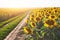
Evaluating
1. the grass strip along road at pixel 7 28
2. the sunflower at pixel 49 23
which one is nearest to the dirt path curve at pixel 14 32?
the grass strip along road at pixel 7 28

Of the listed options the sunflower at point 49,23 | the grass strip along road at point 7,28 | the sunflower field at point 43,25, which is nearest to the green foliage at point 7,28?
the grass strip along road at point 7,28

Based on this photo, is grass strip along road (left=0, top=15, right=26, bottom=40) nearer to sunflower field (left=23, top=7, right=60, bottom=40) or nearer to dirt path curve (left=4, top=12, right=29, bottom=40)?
dirt path curve (left=4, top=12, right=29, bottom=40)

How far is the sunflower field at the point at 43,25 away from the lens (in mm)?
2244

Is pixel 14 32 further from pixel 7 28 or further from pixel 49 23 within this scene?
pixel 49 23

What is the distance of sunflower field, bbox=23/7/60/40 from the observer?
2.24m

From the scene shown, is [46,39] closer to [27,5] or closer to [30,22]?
[30,22]

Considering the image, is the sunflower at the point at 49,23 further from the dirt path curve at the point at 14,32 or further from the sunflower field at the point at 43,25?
the dirt path curve at the point at 14,32

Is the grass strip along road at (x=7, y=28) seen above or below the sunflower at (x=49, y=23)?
below

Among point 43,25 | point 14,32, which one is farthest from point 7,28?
point 43,25

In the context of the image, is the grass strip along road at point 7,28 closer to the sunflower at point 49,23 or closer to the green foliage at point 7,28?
the green foliage at point 7,28

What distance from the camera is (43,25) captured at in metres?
2.36

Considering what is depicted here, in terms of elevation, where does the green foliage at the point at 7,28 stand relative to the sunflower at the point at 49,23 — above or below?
below

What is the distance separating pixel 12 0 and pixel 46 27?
2.15 feet

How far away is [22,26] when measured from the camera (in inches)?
92.9
